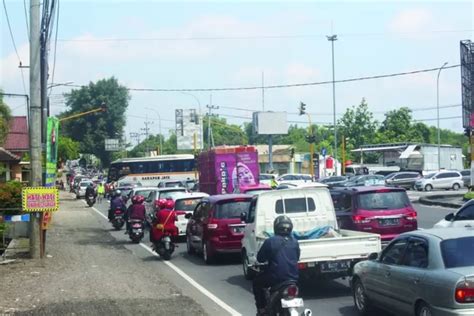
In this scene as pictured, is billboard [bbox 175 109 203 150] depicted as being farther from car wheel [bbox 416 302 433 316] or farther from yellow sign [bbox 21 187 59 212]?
car wheel [bbox 416 302 433 316]

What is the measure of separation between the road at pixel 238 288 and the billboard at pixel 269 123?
245 ft

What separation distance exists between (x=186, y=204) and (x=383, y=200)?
7.75 meters

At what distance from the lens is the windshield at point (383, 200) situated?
15.9m

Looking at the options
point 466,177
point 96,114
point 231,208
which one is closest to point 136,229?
point 231,208

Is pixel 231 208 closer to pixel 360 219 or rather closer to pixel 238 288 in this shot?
pixel 360 219

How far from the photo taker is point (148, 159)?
65625mm

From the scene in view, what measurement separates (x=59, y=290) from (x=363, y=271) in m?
5.74

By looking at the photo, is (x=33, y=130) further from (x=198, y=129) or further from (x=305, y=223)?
(x=198, y=129)

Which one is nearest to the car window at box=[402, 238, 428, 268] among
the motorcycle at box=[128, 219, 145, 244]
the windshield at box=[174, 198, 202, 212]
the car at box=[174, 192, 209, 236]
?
the car at box=[174, 192, 209, 236]

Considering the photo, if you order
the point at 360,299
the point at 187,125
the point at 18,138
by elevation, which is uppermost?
the point at 187,125

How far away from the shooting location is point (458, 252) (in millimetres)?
8391

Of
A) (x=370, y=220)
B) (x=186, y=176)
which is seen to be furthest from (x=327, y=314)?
(x=186, y=176)

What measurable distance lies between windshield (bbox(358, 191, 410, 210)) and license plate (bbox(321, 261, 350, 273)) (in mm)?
4217

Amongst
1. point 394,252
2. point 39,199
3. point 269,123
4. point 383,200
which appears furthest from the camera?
point 269,123
